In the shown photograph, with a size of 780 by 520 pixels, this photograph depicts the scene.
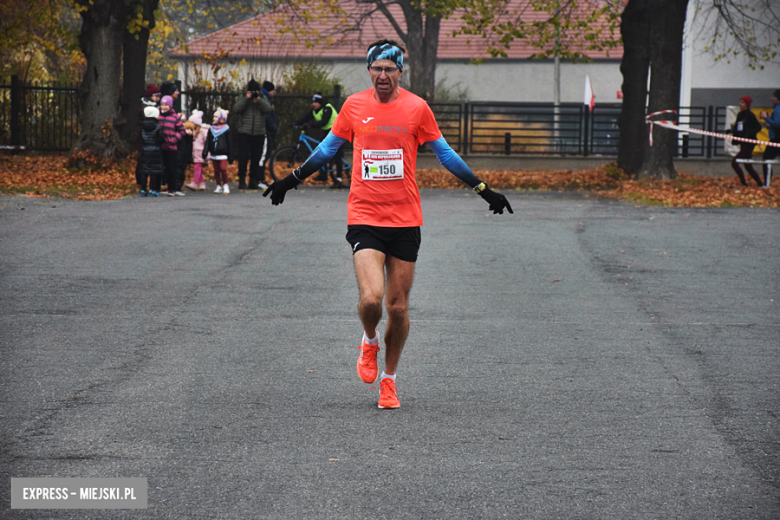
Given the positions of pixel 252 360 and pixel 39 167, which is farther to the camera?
pixel 39 167

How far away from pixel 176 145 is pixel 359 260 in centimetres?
1227

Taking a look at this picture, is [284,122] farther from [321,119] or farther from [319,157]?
[319,157]

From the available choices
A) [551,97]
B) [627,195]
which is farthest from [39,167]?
[551,97]

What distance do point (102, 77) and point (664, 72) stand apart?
471 inches

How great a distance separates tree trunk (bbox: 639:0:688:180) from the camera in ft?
66.7

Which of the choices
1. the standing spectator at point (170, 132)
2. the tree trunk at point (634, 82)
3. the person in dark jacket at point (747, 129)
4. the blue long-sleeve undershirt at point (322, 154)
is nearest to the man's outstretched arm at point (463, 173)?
the blue long-sleeve undershirt at point (322, 154)

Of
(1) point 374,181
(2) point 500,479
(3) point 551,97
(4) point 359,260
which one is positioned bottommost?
(2) point 500,479

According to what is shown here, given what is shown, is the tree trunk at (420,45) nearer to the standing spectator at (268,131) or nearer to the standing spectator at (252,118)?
the standing spectator at (268,131)

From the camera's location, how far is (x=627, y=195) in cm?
1909

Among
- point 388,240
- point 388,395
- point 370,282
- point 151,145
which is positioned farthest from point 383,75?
point 151,145

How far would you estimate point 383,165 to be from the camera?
17.4 feet

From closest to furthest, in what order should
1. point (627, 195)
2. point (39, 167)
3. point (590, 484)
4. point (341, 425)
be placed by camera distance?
1. point (590, 484)
2. point (341, 425)
3. point (627, 195)
4. point (39, 167)

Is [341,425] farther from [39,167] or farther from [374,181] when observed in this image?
[39,167]

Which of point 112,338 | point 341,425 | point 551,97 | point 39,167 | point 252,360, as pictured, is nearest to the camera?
point 341,425
